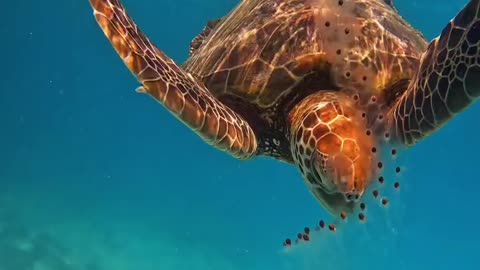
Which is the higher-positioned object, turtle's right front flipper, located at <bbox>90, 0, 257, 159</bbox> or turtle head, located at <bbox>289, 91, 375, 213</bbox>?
turtle's right front flipper, located at <bbox>90, 0, 257, 159</bbox>

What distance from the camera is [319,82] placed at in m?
4.41

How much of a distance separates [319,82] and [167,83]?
1.52 metres

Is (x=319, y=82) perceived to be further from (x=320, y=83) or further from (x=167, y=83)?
(x=167, y=83)

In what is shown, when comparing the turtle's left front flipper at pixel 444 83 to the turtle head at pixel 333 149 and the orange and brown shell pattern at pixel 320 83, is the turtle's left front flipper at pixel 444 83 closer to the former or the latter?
the orange and brown shell pattern at pixel 320 83

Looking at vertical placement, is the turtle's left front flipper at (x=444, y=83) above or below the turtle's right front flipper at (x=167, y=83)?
below

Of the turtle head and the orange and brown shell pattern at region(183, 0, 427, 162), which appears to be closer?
the turtle head

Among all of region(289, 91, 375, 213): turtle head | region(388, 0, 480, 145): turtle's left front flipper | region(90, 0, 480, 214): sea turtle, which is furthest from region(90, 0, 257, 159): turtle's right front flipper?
region(388, 0, 480, 145): turtle's left front flipper

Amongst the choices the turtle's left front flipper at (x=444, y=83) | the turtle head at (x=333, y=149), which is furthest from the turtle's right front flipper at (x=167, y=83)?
the turtle's left front flipper at (x=444, y=83)

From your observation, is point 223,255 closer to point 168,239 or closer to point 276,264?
point 168,239

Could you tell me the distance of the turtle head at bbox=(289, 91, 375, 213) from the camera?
133 inches

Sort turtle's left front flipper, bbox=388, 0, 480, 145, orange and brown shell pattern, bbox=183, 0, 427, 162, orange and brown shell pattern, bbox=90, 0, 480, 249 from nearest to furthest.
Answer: turtle's left front flipper, bbox=388, 0, 480, 145, orange and brown shell pattern, bbox=90, 0, 480, 249, orange and brown shell pattern, bbox=183, 0, 427, 162

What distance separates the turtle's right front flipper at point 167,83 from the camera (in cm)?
338

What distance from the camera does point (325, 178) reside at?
137 inches

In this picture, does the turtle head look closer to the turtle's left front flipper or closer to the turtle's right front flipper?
the turtle's left front flipper
